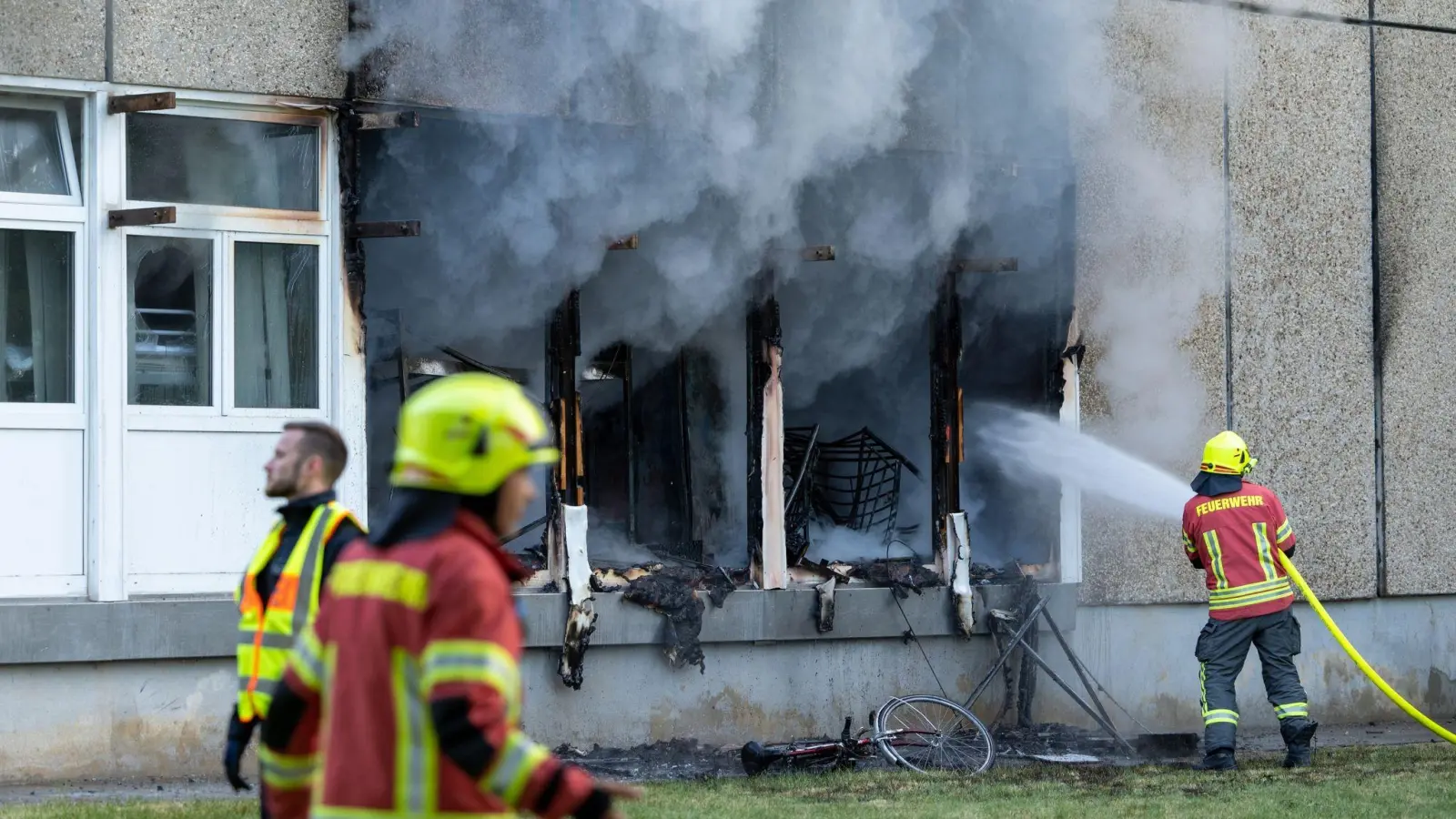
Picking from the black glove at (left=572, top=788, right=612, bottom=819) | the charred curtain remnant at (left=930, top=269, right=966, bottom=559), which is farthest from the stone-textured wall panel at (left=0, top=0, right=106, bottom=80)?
the black glove at (left=572, top=788, right=612, bottom=819)

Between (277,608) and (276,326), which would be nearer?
(277,608)

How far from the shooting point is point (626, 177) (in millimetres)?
9453

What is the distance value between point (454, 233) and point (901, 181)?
275cm

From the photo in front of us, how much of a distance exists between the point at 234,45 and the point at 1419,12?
25.5 feet

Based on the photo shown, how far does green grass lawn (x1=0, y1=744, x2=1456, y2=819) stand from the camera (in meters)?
7.43

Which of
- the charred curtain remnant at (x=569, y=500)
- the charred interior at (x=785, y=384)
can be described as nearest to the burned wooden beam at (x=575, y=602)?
the charred curtain remnant at (x=569, y=500)

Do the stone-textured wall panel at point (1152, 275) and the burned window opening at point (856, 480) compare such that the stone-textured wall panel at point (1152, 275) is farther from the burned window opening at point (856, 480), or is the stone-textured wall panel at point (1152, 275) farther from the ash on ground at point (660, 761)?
the ash on ground at point (660, 761)

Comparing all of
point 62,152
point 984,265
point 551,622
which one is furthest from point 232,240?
point 984,265

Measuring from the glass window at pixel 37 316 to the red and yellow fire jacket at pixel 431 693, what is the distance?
5.96 metres

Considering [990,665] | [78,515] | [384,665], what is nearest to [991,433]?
[990,665]

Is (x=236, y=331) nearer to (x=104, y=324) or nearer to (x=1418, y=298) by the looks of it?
(x=104, y=324)

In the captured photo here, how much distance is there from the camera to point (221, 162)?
28.9 ft

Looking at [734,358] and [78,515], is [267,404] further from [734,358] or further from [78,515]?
[734,358]

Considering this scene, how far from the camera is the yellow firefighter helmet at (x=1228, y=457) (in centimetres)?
914
